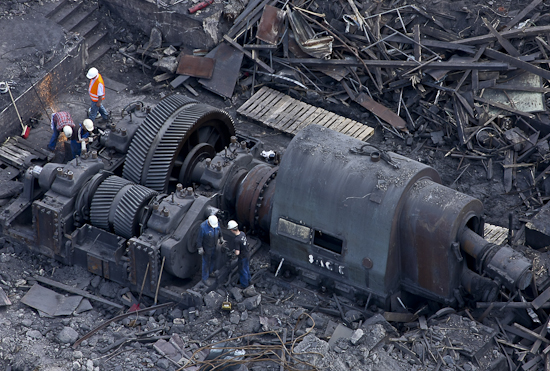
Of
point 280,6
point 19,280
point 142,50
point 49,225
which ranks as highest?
point 280,6

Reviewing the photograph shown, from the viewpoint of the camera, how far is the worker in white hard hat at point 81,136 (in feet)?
39.2

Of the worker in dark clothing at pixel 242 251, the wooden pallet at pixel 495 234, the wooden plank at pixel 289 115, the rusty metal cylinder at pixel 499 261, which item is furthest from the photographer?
the wooden plank at pixel 289 115

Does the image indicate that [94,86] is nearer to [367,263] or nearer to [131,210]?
[131,210]

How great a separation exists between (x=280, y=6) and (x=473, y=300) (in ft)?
22.3

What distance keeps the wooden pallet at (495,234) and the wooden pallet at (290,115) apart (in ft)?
9.08

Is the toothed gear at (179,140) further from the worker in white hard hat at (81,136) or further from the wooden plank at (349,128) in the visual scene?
the wooden plank at (349,128)

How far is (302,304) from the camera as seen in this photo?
10.5 metres

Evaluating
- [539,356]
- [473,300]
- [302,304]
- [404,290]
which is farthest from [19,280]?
[539,356]

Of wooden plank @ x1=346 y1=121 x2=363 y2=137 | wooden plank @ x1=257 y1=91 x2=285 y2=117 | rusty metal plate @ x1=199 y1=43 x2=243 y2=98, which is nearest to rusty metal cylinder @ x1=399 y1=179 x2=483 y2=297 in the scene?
wooden plank @ x1=346 y1=121 x2=363 y2=137

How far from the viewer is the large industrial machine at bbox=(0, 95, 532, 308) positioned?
972 centimetres

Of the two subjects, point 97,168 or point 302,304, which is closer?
point 302,304

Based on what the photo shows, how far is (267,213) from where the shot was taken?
11.0 m

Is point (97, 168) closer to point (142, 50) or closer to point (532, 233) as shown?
point (142, 50)

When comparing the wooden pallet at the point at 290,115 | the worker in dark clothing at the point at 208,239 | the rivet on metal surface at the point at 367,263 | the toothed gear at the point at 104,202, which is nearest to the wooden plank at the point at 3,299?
the toothed gear at the point at 104,202
